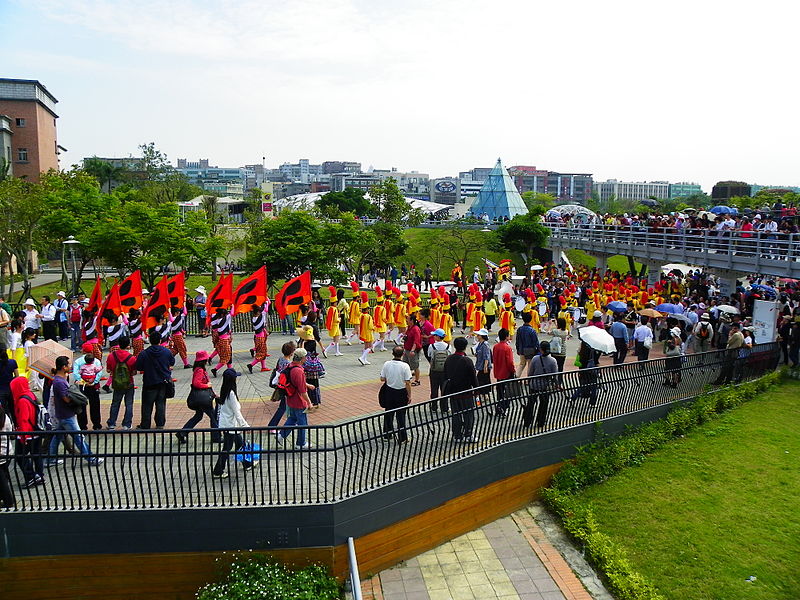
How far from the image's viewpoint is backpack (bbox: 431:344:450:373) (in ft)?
37.0

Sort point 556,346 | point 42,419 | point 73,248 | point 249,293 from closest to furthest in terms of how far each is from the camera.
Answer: point 42,419 → point 556,346 → point 249,293 → point 73,248

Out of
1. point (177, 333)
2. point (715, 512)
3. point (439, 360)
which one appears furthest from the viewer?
point (177, 333)

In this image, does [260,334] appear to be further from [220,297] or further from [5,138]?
[5,138]

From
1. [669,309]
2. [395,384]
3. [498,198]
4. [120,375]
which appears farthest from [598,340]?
[498,198]

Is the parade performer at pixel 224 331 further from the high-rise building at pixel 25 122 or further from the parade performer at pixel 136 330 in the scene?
the high-rise building at pixel 25 122

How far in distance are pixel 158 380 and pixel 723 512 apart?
8.64 metres

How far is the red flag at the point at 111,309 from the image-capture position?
1416 centimetres

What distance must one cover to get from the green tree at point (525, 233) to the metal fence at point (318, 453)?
2678 centimetres

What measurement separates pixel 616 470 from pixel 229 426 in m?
6.54

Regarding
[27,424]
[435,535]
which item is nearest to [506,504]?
[435,535]

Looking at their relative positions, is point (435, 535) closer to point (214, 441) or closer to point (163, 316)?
point (214, 441)

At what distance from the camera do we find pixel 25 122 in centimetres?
5609

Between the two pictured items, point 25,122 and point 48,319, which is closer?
point 48,319

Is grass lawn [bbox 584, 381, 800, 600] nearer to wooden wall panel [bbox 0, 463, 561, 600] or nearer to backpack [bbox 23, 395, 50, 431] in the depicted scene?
wooden wall panel [bbox 0, 463, 561, 600]
